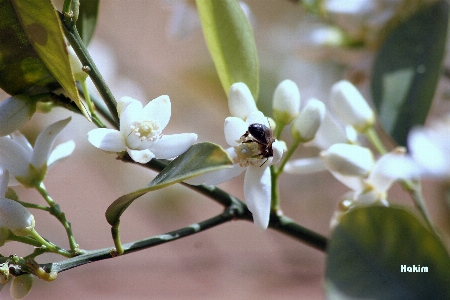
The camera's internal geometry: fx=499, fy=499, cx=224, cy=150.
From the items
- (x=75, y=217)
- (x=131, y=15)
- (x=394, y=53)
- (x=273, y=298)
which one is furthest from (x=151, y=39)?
(x=394, y=53)

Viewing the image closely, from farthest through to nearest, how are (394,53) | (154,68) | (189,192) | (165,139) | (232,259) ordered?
(154,68) < (232,259) < (189,192) < (394,53) < (165,139)

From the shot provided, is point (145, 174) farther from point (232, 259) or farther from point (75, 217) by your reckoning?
point (232, 259)

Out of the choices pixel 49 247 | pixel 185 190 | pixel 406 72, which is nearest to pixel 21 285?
pixel 49 247

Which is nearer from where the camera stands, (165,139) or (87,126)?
(165,139)

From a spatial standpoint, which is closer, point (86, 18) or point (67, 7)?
point (67, 7)

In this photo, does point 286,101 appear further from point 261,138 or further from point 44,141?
point 44,141

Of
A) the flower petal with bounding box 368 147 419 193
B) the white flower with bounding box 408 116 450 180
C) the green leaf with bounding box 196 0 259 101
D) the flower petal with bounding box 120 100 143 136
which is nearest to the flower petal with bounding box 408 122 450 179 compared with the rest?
the white flower with bounding box 408 116 450 180
